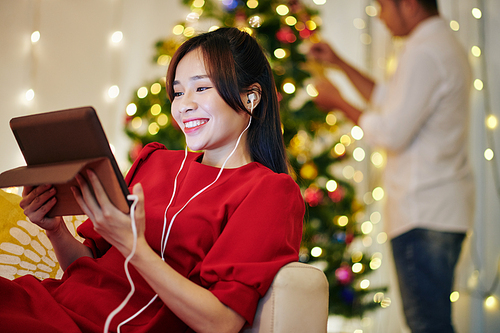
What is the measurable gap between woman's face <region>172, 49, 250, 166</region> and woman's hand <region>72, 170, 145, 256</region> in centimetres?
36

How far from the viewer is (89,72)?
2.66 metres

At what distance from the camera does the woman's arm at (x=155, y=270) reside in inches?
27.0

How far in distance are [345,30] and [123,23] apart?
1.77 metres

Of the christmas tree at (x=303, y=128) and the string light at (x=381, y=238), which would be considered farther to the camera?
the string light at (x=381, y=238)

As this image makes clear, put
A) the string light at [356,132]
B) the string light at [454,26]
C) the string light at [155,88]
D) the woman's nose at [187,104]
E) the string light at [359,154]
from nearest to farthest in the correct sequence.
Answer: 1. the woman's nose at [187,104]
2. the string light at [155,88]
3. the string light at [454,26]
4. the string light at [356,132]
5. the string light at [359,154]

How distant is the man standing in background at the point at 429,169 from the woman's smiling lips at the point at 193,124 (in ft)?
2.69

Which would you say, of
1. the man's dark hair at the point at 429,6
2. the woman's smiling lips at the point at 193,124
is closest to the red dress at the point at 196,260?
the woman's smiling lips at the point at 193,124

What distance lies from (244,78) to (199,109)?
151 millimetres

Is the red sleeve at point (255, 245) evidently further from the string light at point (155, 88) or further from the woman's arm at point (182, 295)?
the string light at point (155, 88)

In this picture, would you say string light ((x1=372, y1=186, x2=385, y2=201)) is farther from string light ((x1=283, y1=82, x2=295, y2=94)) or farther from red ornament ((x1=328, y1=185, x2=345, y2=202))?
string light ((x1=283, y1=82, x2=295, y2=94))

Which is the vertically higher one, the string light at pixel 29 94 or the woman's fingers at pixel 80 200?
the string light at pixel 29 94

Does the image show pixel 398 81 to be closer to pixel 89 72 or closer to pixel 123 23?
pixel 89 72

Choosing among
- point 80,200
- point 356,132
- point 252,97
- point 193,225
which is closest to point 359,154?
point 356,132

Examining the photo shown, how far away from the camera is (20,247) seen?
1.08m
